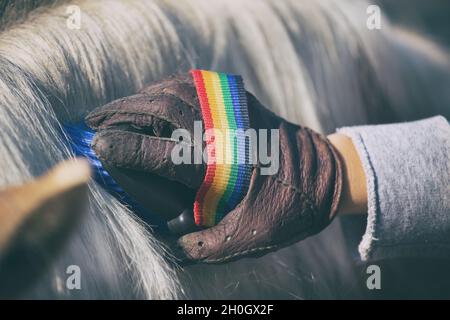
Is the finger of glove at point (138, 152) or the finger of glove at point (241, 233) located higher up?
the finger of glove at point (138, 152)

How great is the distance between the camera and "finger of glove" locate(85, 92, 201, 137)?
26.2 inches

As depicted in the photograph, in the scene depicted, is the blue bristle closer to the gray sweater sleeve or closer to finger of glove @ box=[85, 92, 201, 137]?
finger of glove @ box=[85, 92, 201, 137]

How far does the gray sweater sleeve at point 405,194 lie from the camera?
75 centimetres

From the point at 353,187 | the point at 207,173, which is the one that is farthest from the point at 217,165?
the point at 353,187

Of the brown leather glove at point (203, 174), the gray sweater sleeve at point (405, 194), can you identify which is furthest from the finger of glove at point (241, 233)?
the gray sweater sleeve at point (405, 194)

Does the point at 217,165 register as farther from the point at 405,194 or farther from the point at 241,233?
the point at 405,194

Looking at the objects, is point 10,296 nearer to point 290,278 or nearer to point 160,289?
point 160,289

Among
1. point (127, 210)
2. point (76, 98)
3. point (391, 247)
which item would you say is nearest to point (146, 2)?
point (76, 98)

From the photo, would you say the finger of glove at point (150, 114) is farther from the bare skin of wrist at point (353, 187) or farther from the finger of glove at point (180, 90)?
the bare skin of wrist at point (353, 187)

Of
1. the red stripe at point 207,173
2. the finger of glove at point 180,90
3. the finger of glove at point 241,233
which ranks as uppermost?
the finger of glove at point 180,90

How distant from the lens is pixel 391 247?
77 centimetres

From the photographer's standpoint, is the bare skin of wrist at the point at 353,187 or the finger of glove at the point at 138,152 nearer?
the finger of glove at the point at 138,152

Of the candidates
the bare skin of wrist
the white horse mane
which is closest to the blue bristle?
the white horse mane

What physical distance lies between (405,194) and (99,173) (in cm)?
30
